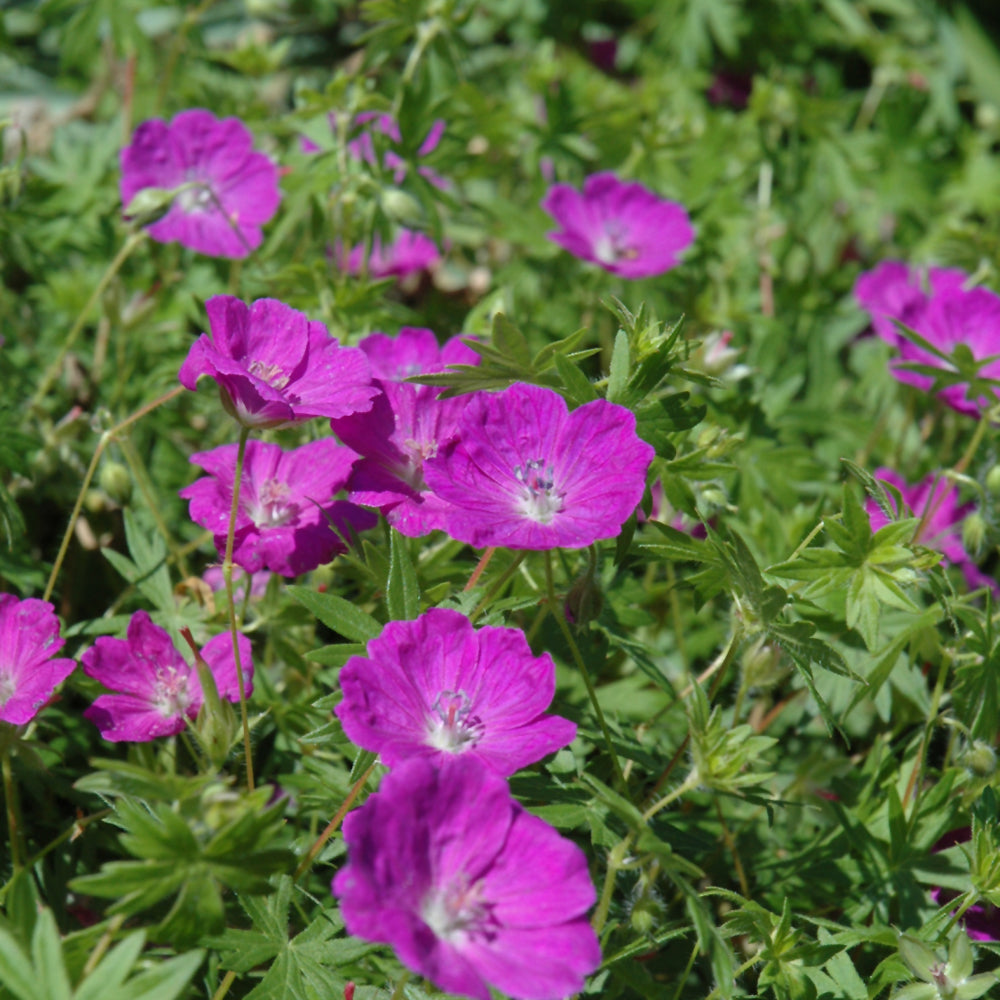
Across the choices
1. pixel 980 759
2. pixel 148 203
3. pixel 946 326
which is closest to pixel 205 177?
pixel 148 203

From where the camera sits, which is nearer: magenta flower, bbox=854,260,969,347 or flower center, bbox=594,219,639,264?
magenta flower, bbox=854,260,969,347

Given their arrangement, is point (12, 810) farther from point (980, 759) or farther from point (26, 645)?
point (980, 759)

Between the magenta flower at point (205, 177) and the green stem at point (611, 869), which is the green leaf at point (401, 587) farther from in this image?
the magenta flower at point (205, 177)

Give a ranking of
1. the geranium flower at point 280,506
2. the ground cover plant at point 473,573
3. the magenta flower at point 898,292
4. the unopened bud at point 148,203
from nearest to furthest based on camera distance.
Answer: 1. the ground cover plant at point 473,573
2. the geranium flower at point 280,506
3. the unopened bud at point 148,203
4. the magenta flower at point 898,292

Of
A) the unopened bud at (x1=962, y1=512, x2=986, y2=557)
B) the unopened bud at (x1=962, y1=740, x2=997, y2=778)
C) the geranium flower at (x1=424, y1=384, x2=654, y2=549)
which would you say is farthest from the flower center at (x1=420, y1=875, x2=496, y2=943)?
the unopened bud at (x1=962, y1=512, x2=986, y2=557)

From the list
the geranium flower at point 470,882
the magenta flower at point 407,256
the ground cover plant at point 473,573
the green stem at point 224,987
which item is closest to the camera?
the geranium flower at point 470,882

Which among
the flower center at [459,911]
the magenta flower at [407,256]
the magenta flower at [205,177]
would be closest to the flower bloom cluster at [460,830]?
the flower center at [459,911]

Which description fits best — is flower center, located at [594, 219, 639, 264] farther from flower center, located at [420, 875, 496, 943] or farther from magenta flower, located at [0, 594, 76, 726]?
flower center, located at [420, 875, 496, 943]

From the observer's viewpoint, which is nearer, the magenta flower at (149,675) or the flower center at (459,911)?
the flower center at (459,911)
